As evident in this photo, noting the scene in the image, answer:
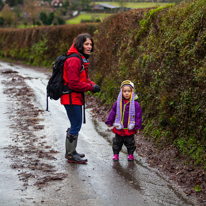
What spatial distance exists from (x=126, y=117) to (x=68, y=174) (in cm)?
159

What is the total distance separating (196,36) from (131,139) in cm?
272

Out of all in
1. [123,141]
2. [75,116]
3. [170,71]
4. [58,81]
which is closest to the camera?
[58,81]

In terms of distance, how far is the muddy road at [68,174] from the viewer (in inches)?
173

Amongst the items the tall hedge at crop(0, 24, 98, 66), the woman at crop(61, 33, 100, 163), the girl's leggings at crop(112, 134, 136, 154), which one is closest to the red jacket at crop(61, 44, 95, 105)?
the woman at crop(61, 33, 100, 163)

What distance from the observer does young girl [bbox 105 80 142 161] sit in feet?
19.3

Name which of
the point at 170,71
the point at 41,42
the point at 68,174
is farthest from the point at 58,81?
the point at 41,42

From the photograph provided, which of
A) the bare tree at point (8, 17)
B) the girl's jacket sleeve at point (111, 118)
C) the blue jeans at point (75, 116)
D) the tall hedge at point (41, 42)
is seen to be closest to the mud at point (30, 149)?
the blue jeans at point (75, 116)

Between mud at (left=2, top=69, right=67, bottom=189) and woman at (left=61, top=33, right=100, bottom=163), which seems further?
woman at (left=61, top=33, right=100, bottom=163)

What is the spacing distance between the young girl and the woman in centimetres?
61

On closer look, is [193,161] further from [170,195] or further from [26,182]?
[26,182]

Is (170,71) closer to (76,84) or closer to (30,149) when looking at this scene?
(76,84)

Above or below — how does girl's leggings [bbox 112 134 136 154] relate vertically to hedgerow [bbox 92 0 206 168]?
below

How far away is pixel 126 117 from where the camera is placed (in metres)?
5.95

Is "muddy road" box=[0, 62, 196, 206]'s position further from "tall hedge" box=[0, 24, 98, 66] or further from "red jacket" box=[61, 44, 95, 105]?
"tall hedge" box=[0, 24, 98, 66]
